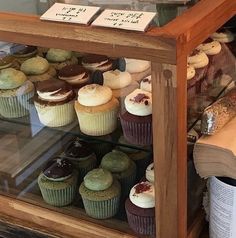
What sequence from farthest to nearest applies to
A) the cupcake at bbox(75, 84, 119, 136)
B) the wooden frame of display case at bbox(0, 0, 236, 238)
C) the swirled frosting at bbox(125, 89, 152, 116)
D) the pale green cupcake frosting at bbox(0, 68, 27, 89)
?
the pale green cupcake frosting at bbox(0, 68, 27, 89)
the cupcake at bbox(75, 84, 119, 136)
the swirled frosting at bbox(125, 89, 152, 116)
the wooden frame of display case at bbox(0, 0, 236, 238)

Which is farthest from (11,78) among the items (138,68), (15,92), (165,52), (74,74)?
(165,52)

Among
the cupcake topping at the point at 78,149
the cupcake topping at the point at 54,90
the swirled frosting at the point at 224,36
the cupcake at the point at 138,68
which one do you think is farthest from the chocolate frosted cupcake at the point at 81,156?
the swirled frosting at the point at 224,36

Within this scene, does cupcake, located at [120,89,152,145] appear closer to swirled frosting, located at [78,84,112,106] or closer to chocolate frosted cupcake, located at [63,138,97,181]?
swirled frosting, located at [78,84,112,106]

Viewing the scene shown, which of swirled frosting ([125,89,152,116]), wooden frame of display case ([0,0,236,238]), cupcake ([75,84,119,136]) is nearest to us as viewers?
wooden frame of display case ([0,0,236,238])

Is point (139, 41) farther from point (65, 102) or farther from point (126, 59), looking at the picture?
point (65, 102)

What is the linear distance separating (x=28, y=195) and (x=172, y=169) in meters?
0.42

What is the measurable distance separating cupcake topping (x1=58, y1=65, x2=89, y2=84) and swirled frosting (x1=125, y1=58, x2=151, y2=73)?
0.17 m

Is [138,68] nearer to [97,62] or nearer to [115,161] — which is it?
[97,62]

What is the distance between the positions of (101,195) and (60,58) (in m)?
0.29

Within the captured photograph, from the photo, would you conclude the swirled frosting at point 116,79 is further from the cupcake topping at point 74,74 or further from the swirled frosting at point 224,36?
the swirled frosting at point 224,36

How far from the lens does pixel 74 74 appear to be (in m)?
1.13

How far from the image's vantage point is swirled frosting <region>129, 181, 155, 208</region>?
1.00 meters

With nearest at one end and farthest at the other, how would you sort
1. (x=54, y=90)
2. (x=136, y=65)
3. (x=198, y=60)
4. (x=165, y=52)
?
1. (x=165, y=52)
2. (x=136, y=65)
3. (x=198, y=60)
4. (x=54, y=90)

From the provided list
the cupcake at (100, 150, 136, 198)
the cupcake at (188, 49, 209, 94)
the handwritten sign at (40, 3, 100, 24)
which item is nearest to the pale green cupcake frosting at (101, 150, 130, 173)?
the cupcake at (100, 150, 136, 198)
